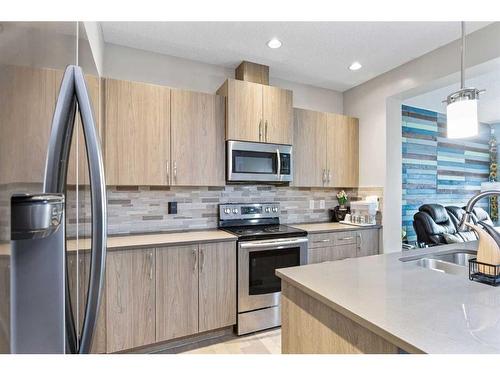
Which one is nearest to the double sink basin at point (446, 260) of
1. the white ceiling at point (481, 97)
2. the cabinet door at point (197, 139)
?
the cabinet door at point (197, 139)

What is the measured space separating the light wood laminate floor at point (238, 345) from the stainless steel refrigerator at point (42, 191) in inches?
69.1

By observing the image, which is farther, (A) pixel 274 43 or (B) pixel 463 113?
(A) pixel 274 43

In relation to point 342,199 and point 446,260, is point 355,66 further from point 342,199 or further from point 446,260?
point 446,260

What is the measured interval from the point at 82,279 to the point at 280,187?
8.62ft

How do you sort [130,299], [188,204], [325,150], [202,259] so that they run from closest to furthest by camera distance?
1. [130,299]
2. [202,259]
3. [188,204]
4. [325,150]

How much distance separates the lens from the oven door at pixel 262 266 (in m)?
2.41

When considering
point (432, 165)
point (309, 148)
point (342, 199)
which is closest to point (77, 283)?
point (309, 148)

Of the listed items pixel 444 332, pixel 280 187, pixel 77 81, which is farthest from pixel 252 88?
pixel 444 332

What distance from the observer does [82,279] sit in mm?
819

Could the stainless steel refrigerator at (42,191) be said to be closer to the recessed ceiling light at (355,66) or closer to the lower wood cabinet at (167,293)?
the lower wood cabinet at (167,293)

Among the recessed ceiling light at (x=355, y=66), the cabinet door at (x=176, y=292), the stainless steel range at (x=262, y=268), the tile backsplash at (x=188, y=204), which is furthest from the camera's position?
the recessed ceiling light at (x=355, y=66)

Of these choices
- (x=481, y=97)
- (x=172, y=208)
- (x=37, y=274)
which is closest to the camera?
(x=37, y=274)

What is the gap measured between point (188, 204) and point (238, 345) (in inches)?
54.4

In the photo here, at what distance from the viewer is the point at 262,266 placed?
2496 mm
